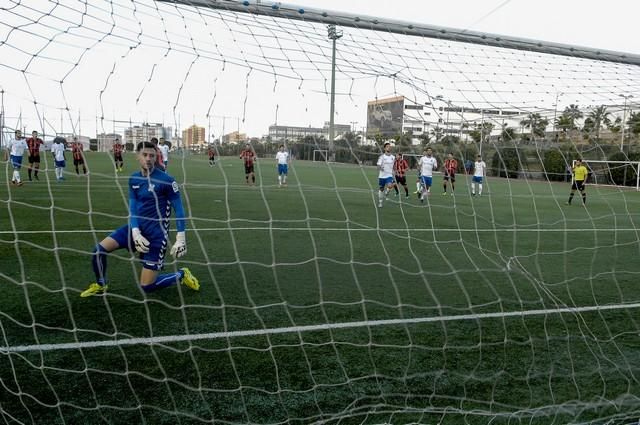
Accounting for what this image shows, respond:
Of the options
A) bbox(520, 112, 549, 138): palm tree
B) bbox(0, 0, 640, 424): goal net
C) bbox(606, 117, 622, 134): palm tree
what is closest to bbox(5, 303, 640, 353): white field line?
bbox(0, 0, 640, 424): goal net

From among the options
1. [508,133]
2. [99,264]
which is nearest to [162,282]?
[99,264]

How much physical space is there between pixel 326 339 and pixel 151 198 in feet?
6.87

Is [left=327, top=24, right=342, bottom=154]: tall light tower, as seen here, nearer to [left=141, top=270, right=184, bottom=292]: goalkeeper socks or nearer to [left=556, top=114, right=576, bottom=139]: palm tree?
[left=141, top=270, right=184, bottom=292]: goalkeeper socks

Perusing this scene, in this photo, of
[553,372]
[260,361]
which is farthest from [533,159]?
[260,361]

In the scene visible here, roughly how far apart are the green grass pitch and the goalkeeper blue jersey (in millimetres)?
285

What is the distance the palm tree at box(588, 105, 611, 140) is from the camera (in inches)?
254

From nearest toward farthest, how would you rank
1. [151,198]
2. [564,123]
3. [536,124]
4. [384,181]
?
[151,198]
[536,124]
[564,123]
[384,181]

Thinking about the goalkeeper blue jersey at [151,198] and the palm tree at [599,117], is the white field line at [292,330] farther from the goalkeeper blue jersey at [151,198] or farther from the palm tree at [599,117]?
the palm tree at [599,117]

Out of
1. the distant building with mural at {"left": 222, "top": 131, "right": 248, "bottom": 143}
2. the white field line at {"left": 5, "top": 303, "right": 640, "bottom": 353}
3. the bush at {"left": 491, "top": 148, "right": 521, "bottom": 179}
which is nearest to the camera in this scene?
the white field line at {"left": 5, "top": 303, "right": 640, "bottom": 353}

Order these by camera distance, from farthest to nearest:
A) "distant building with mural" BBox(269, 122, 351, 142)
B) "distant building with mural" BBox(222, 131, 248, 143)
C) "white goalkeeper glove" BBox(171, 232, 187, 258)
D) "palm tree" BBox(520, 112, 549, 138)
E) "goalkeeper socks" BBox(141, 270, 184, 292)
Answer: "palm tree" BBox(520, 112, 549, 138), "goalkeeper socks" BBox(141, 270, 184, 292), "white goalkeeper glove" BBox(171, 232, 187, 258), "distant building with mural" BBox(269, 122, 351, 142), "distant building with mural" BBox(222, 131, 248, 143)

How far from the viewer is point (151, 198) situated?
4.89 m

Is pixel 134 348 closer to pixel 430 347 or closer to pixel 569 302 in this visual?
pixel 430 347

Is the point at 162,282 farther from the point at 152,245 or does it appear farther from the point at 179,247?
the point at 179,247

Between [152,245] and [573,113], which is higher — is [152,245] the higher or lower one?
the lower one
